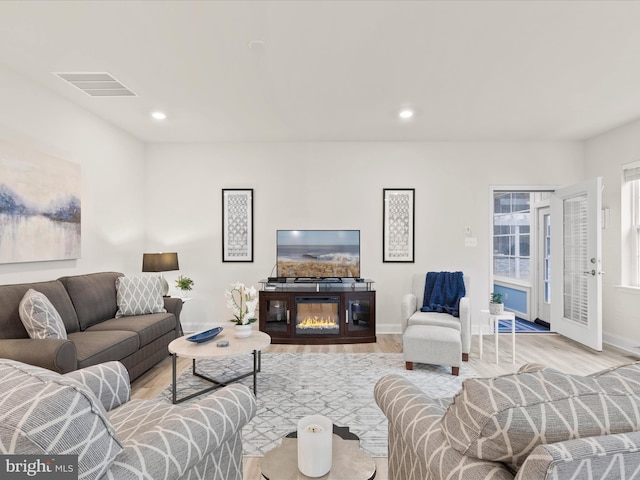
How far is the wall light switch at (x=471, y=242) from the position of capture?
4949mm

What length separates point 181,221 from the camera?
5035 millimetres

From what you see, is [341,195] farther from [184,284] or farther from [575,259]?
[575,259]

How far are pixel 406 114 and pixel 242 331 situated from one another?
2.89 meters

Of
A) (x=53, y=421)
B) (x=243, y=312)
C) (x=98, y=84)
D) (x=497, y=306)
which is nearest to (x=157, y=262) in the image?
(x=243, y=312)

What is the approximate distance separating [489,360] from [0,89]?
5.26 metres

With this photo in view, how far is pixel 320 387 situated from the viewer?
3096 mm

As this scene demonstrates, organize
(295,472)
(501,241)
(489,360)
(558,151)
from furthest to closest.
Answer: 1. (501,241)
2. (558,151)
3. (489,360)
4. (295,472)

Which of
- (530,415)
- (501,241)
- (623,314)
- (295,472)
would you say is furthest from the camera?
(501,241)

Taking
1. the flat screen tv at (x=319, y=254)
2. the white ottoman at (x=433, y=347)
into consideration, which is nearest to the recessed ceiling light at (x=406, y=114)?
the flat screen tv at (x=319, y=254)

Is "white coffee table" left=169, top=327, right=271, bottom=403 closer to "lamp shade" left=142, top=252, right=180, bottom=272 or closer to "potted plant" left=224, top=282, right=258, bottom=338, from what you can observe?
"potted plant" left=224, top=282, right=258, bottom=338

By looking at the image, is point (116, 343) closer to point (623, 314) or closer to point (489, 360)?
point (489, 360)

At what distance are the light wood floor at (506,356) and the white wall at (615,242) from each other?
1.00 feet

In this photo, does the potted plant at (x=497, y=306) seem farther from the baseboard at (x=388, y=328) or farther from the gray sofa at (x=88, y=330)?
the gray sofa at (x=88, y=330)

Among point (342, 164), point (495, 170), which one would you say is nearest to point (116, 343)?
point (342, 164)
